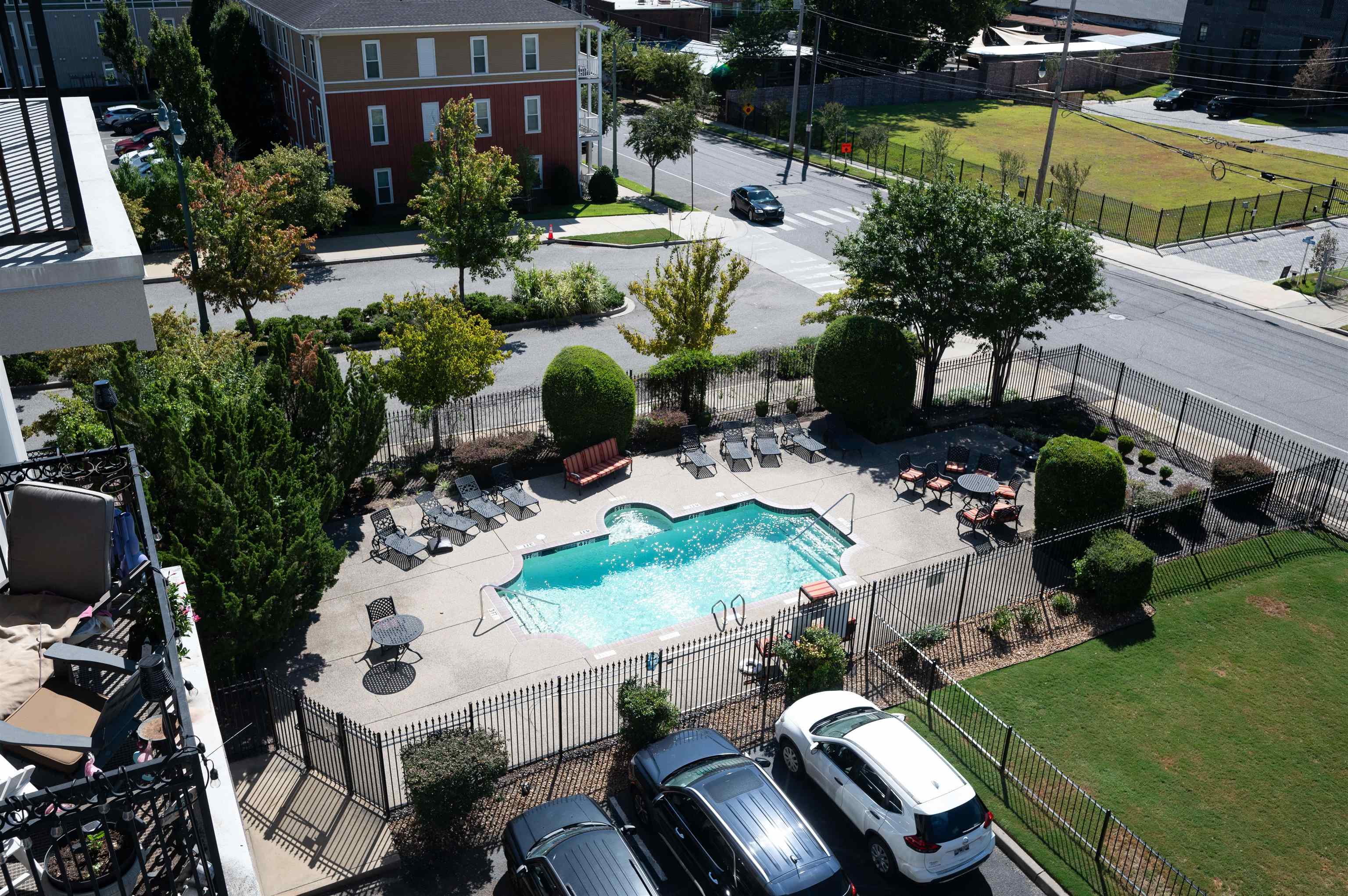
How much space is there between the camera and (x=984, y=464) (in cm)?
2478

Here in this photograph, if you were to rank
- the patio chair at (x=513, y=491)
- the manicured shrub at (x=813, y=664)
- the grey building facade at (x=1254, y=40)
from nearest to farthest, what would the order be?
the manicured shrub at (x=813, y=664)
the patio chair at (x=513, y=491)
the grey building facade at (x=1254, y=40)

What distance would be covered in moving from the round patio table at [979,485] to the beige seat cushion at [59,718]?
19.8 metres

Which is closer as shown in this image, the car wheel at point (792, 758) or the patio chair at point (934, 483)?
the car wheel at point (792, 758)

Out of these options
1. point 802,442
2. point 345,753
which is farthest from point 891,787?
point 802,442

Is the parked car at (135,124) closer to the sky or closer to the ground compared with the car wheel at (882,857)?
closer to the sky

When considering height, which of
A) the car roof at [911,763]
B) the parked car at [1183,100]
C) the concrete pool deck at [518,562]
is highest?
the parked car at [1183,100]

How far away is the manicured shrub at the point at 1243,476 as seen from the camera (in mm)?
23344

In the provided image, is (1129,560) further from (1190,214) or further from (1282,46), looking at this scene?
(1282,46)

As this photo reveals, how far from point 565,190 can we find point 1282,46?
60222mm

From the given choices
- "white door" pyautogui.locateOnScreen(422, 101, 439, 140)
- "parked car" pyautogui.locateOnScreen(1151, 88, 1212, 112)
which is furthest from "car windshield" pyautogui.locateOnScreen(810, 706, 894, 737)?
"parked car" pyautogui.locateOnScreen(1151, 88, 1212, 112)

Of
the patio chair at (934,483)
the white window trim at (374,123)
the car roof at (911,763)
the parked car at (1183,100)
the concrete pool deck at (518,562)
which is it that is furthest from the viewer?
the parked car at (1183,100)

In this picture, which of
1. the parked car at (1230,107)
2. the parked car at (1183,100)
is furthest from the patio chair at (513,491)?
the parked car at (1183,100)

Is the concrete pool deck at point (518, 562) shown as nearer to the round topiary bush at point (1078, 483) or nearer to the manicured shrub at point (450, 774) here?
the round topiary bush at point (1078, 483)

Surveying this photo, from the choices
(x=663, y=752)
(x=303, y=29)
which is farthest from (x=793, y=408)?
(x=303, y=29)
